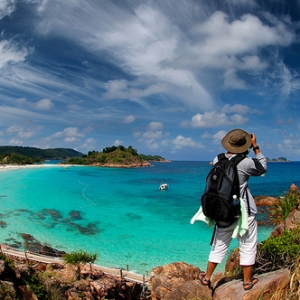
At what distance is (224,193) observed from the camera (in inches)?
138

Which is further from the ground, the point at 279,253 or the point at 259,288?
the point at 279,253

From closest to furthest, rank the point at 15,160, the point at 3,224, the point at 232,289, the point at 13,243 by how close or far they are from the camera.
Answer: the point at 232,289 → the point at 13,243 → the point at 3,224 → the point at 15,160

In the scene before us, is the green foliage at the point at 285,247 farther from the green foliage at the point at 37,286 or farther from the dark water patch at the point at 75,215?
the dark water patch at the point at 75,215

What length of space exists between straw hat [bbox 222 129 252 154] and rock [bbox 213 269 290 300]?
1.93 metres

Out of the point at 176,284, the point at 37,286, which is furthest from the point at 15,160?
the point at 176,284

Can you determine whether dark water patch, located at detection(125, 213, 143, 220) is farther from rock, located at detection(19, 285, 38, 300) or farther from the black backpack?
the black backpack

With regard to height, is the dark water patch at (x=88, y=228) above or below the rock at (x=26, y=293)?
below

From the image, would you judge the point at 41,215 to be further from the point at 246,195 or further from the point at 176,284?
the point at 246,195

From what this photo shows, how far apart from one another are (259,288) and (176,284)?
11.0 feet

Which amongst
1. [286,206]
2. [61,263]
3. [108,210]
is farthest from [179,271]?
[108,210]

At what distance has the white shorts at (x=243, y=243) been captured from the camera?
374cm

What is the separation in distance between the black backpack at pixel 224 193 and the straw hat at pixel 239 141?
0.13 metres

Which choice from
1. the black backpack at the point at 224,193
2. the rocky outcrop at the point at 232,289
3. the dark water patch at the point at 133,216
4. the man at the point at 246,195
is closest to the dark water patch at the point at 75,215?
the dark water patch at the point at 133,216

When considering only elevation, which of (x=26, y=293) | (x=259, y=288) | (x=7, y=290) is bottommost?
(x=26, y=293)
